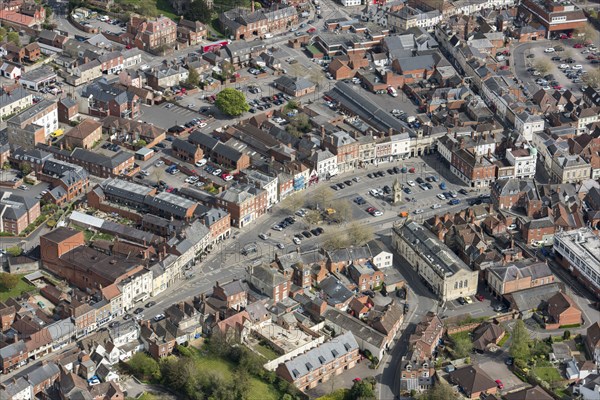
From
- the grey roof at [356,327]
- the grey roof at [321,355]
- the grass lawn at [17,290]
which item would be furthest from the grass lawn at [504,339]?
the grass lawn at [17,290]

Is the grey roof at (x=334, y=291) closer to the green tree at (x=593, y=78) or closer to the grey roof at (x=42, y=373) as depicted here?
the grey roof at (x=42, y=373)

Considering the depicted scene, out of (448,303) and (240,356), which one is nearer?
(240,356)

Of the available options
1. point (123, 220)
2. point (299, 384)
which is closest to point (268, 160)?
point (123, 220)

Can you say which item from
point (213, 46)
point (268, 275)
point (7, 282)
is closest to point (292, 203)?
point (268, 275)

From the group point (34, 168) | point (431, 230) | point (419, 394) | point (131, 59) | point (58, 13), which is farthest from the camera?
point (58, 13)

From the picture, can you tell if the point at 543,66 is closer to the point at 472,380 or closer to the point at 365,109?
the point at 365,109

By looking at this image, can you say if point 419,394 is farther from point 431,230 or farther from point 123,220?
point 123,220
